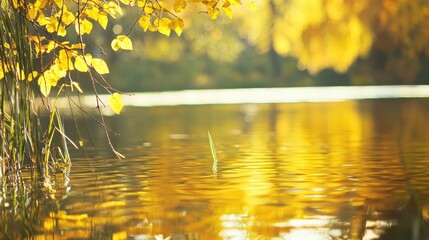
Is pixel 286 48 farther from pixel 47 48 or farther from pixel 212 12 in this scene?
pixel 212 12

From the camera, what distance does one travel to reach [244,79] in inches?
2138

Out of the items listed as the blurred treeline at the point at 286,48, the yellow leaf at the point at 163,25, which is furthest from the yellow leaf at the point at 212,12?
the blurred treeline at the point at 286,48

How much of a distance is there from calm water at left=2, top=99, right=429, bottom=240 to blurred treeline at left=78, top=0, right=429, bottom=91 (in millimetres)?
14045

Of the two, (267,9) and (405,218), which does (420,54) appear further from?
(405,218)

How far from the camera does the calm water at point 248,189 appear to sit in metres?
6.40

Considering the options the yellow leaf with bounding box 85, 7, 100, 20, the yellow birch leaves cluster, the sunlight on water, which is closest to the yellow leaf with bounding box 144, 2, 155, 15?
the yellow birch leaves cluster

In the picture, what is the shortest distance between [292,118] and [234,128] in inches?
134

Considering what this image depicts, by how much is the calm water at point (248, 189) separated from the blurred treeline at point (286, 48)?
46.1 feet

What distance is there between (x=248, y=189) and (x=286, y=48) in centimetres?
3323

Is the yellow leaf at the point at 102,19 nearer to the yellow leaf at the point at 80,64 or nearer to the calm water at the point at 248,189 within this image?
the yellow leaf at the point at 80,64

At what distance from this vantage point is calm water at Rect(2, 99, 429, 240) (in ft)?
21.0

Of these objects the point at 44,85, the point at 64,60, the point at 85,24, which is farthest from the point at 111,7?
the point at 44,85

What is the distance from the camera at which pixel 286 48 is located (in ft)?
136

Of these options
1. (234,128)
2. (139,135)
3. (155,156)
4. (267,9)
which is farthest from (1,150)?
(267,9)
